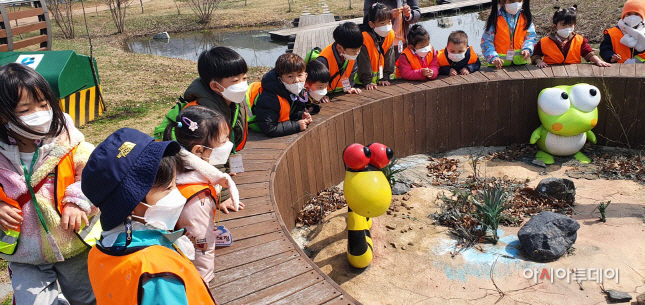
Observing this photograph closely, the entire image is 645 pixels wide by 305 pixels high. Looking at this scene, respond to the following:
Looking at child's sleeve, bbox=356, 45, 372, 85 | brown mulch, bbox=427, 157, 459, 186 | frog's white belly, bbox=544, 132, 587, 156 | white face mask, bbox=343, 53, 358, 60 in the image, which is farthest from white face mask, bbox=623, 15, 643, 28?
white face mask, bbox=343, 53, 358, 60

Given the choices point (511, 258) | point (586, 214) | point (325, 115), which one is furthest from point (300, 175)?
point (586, 214)

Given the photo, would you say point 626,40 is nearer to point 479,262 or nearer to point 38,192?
point 479,262

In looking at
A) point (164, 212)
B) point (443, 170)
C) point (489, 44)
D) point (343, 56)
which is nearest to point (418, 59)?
point (489, 44)

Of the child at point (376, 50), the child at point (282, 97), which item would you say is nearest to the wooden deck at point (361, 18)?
the child at point (376, 50)

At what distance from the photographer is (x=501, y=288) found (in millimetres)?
3428

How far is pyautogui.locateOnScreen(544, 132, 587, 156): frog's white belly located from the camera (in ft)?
17.2

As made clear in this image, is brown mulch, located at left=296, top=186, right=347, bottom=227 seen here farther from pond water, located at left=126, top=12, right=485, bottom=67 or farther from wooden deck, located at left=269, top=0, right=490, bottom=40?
wooden deck, located at left=269, top=0, right=490, bottom=40

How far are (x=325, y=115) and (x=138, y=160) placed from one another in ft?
10.9

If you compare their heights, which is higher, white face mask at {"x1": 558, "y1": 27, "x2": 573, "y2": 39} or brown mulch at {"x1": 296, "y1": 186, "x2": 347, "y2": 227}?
white face mask at {"x1": 558, "y1": 27, "x2": 573, "y2": 39}

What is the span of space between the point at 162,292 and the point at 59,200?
40.6 inches

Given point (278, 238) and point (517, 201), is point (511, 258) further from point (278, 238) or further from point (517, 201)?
point (278, 238)

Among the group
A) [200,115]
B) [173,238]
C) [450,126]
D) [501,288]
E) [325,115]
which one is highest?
[200,115]

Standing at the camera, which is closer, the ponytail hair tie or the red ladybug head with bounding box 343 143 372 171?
the ponytail hair tie

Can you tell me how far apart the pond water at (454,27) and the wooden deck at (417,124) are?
5505mm
